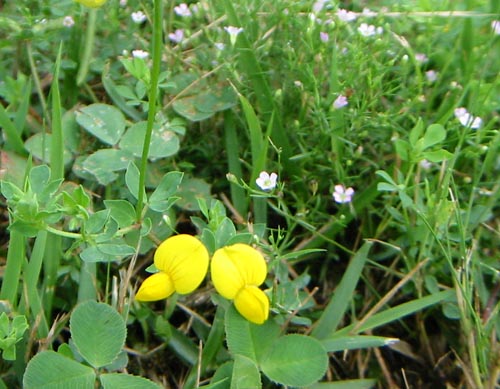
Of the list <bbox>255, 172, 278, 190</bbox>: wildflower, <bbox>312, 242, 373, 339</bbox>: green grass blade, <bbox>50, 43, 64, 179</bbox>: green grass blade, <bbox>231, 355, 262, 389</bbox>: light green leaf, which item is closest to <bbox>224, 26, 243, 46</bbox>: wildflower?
<bbox>255, 172, 278, 190</bbox>: wildflower

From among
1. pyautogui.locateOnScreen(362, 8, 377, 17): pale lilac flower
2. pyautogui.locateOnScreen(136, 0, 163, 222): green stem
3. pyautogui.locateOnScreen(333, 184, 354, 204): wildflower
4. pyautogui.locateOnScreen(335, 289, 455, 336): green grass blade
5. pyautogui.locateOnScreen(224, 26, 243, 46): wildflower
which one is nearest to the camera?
pyautogui.locateOnScreen(136, 0, 163, 222): green stem

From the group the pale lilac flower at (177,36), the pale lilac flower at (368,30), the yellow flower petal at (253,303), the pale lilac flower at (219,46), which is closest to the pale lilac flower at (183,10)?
the pale lilac flower at (177,36)

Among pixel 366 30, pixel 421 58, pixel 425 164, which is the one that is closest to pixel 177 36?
pixel 366 30

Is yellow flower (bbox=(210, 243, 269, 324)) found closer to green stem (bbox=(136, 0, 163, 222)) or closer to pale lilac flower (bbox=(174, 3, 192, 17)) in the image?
green stem (bbox=(136, 0, 163, 222))

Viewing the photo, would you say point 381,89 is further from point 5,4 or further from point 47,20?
point 5,4

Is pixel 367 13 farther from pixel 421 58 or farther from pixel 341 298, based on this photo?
pixel 341 298

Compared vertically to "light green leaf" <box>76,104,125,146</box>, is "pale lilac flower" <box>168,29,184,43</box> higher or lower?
higher

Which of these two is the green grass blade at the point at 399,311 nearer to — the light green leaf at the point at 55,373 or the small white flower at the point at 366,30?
the light green leaf at the point at 55,373
